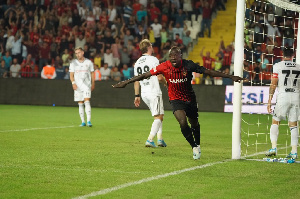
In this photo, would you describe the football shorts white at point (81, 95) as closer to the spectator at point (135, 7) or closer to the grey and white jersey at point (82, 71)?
the grey and white jersey at point (82, 71)

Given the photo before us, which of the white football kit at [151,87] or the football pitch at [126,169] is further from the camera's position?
the white football kit at [151,87]

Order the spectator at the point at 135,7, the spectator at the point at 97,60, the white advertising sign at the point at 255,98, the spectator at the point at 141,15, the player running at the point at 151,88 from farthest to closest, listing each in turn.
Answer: the spectator at the point at 135,7 < the spectator at the point at 141,15 < the spectator at the point at 97,60 < the white advertising sign at the point at 255,98 < the player running at the point at 151,88

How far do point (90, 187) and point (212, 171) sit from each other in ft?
7.11

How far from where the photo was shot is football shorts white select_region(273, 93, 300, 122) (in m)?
11.0

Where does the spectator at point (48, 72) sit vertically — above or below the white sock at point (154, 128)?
above


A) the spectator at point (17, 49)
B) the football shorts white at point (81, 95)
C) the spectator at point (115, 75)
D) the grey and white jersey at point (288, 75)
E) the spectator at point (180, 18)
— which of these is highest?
the spectator at point (180, 18)

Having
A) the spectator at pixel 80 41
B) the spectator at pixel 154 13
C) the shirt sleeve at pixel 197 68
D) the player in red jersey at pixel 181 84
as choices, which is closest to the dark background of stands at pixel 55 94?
the spectator at pixel 80 41

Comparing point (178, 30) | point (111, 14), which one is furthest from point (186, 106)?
point (111, 14)

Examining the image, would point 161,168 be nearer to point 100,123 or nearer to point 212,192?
point 212,192

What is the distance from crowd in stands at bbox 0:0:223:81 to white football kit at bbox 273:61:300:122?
16.4m

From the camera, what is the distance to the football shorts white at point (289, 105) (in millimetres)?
11047

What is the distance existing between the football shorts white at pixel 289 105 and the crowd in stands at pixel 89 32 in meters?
16.4

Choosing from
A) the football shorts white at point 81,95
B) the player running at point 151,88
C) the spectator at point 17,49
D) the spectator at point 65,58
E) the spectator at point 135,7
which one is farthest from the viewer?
the spectator at point 135,7

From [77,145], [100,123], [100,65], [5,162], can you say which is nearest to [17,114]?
[100,123]
